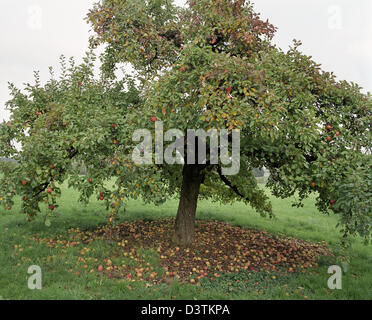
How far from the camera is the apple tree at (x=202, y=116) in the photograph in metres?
5.76

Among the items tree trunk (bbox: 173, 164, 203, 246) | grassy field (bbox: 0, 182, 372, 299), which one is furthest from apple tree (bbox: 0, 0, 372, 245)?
grassy field (bbox: 0, 182, 372, 299)

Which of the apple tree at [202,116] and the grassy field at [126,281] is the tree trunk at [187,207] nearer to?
the apple tree at [202,116]

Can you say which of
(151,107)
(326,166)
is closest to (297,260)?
(326,166)

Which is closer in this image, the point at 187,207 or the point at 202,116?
the point at 202,116

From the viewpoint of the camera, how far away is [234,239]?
32.4ft

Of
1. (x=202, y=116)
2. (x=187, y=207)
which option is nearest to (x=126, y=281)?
(x=187, y=207)

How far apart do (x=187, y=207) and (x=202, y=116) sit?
4.03m

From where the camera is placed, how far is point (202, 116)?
5.52 m

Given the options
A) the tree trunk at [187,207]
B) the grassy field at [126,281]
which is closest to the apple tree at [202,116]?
the tree trunk at [187,207]

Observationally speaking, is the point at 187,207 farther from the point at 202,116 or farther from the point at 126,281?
the point at 202,116

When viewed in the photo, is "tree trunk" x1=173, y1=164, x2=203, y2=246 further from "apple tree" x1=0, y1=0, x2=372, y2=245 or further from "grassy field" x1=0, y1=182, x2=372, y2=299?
"grassy field" x1=0, y1=182, x2=372, y2=299
